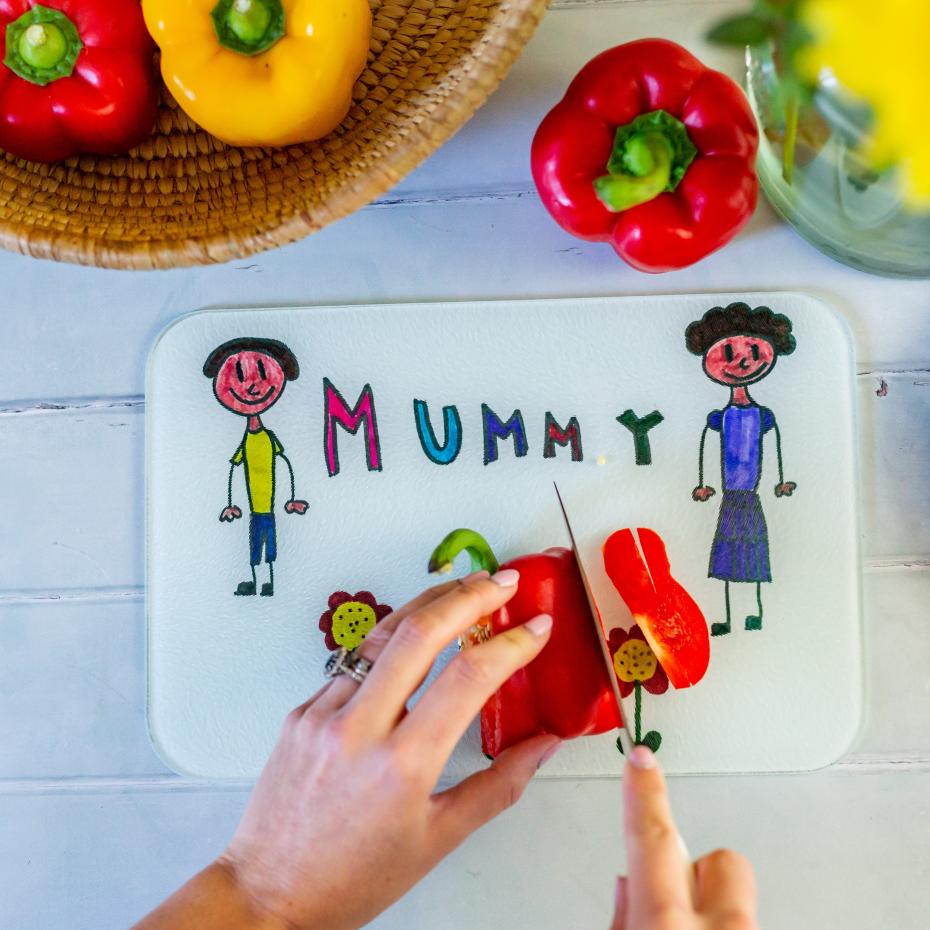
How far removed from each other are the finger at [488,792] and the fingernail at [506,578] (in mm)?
147

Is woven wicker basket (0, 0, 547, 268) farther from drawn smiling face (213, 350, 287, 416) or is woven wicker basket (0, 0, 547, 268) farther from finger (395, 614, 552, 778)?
finger (395, 614, 552, 778)

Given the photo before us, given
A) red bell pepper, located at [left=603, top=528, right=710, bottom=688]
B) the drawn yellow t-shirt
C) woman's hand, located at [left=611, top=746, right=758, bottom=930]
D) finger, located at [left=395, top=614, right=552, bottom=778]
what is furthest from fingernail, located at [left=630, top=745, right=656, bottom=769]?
the drawn yellow t-shirt

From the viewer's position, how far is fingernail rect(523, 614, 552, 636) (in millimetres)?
723

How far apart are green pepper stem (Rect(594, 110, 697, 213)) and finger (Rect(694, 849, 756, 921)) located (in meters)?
0.47

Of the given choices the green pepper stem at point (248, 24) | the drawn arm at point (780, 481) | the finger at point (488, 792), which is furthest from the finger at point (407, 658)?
the green pepper stem at point (248, 24)

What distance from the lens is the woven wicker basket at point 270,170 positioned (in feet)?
2.29

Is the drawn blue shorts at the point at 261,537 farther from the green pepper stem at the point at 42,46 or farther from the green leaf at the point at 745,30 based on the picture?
the green leaf at the point at 745,30

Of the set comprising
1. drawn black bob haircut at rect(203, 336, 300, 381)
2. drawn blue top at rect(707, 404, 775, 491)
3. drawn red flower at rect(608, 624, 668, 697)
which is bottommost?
drawn red flower at rect(608, 624, 668, 697)

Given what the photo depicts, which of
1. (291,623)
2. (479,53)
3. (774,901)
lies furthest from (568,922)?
(479,53)

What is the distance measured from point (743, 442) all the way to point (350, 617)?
0.39 metres

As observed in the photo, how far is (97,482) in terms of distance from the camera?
0.90 meters

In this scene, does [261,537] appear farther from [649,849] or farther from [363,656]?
[649,849]

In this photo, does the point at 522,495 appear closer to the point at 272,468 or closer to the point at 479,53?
the point at 272,468

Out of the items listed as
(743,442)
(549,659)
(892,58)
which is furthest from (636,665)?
(892,58)
